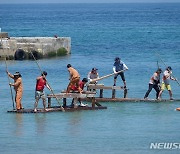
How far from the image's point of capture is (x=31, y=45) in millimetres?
54719

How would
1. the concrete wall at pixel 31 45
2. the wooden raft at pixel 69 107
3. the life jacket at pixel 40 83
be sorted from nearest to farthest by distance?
the life jacket at pixel 40 83
the wooden raft at pixel 69 107
the concrete wall at pixel 31 45

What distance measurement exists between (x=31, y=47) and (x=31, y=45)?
0.15 m

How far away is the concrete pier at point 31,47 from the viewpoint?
177 ft

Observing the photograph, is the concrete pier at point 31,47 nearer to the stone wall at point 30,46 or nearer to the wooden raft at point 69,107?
the stone wall at point 30,46

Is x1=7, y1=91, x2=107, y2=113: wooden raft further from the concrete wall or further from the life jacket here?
the concrete wall

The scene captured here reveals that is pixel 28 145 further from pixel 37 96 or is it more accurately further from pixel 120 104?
pixel 120 104

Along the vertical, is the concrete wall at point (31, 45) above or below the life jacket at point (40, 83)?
below

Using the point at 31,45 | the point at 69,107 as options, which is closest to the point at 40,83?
A: the point at 69,107

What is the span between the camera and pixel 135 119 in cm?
3041

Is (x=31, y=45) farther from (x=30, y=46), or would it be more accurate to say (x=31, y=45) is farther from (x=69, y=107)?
(x=69, y=107)

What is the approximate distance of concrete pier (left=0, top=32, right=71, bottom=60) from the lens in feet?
177

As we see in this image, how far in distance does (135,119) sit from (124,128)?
5.96ft

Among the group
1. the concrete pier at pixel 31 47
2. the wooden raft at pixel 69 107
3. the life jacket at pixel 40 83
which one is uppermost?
the life jacket at pixel 40 83

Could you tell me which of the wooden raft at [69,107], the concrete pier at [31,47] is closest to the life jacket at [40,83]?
the wooden raft at [69,107]
